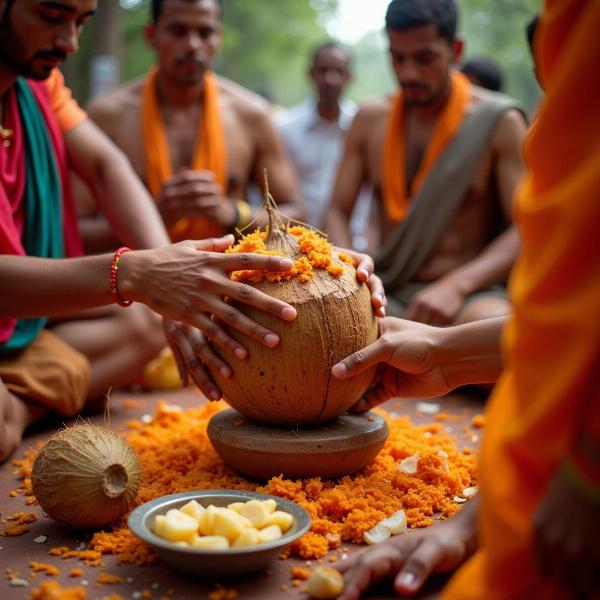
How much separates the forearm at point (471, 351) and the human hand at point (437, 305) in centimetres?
186

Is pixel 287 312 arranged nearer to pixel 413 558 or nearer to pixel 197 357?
pixel 197 357

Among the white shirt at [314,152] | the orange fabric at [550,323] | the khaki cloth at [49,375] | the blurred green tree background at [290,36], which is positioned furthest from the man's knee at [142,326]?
the blurred green tree background at [290,36]

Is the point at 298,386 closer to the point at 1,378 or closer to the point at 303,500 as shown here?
the point at 303,500

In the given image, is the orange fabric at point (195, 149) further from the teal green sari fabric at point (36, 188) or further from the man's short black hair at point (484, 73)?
the man's short black hair at point (484, 73)

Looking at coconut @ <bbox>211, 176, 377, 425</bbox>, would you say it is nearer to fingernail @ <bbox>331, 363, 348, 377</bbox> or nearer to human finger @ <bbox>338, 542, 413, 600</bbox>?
fingernail @ <bbox>331, 363, 348, 377</bbox>

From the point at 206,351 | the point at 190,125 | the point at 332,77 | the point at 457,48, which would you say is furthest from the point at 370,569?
the point at 332,77

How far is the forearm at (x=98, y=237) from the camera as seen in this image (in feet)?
17.1

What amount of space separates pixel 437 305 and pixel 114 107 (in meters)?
2.85

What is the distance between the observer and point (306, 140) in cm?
798

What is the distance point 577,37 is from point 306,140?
655 cm

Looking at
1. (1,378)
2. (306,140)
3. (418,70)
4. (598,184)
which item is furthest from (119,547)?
(306,140)

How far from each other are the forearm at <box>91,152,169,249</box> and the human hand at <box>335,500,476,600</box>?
2225mm

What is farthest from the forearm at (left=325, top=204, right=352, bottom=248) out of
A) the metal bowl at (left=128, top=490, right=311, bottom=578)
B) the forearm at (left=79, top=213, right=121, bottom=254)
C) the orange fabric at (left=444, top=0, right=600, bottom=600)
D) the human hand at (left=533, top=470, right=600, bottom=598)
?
the human hand at (left=533, top=470, right=600, bottom=598)

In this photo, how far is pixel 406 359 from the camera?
2.79 m
